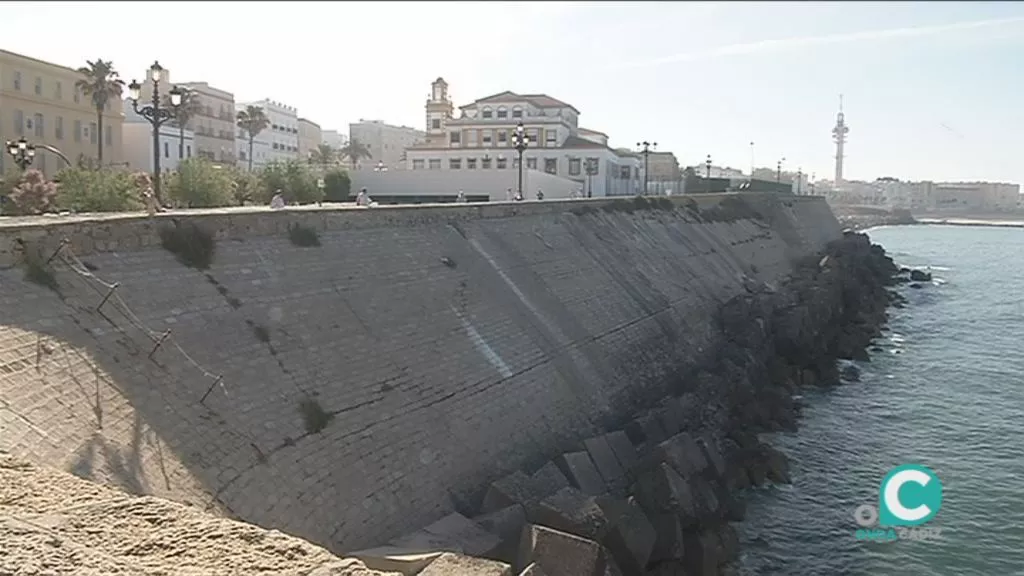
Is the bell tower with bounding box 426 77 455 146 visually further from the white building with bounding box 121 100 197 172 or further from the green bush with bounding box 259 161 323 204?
the green bush with bounding box 259 161 323 204

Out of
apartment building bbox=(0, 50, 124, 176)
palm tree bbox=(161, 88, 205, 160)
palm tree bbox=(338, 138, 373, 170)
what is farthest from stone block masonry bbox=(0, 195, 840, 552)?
palm tree bbox=(338, 138, 373, 170)

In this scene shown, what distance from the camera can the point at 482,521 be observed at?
1309 centimetres

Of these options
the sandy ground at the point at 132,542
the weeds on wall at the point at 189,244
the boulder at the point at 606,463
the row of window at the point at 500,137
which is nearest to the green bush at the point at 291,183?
the weeds on wall at the point at 189,244

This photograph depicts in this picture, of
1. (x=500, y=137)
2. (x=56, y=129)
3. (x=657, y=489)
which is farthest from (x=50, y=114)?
(x=657, y=489)

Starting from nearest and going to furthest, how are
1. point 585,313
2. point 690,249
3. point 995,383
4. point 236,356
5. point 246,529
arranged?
point 246,529 → point 236,356 → point 585,313 → point 995,383 → point 690,249

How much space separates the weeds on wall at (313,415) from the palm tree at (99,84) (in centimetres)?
3804

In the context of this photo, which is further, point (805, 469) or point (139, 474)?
point (805, 469)

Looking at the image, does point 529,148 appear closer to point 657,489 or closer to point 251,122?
point 251,122

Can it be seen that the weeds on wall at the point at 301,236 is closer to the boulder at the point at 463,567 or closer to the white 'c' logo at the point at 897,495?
the boulder at the point at 463,567

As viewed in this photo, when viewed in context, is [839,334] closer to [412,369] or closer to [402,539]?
[412,369]

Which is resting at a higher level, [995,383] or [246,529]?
[246,529]

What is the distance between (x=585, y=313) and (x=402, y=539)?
1347 centimetres

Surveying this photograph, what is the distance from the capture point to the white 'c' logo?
18.5m

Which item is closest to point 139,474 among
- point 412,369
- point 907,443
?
point 412,369
